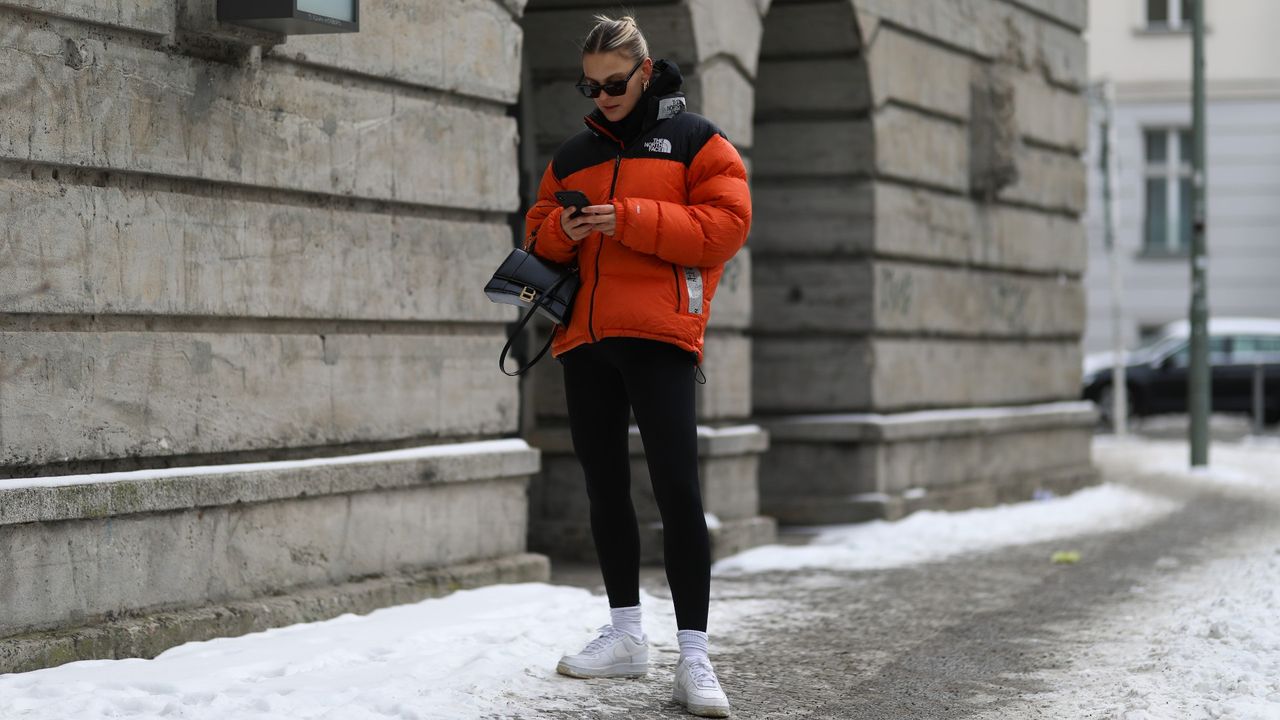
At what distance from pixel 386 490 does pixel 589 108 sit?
311cm

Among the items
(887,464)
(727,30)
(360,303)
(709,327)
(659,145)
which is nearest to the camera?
(659,145)

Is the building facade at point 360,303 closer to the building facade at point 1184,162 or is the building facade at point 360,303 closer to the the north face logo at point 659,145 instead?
the the north face logo at point 659,145

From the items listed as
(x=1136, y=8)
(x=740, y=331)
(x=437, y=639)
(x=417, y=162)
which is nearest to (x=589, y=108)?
(x=740, y=331)

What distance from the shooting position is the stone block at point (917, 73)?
11.4 m

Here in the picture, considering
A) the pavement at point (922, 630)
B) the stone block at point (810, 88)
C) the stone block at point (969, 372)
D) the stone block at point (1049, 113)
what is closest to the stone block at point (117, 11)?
the pavement at point (922, 630)

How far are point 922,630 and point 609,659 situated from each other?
1930mm

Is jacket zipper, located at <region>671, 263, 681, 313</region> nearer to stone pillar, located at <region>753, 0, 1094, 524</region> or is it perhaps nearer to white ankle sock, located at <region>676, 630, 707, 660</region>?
white ankle sock, located at <region>676, 630, 707, 660</region>

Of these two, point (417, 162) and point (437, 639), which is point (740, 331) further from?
point (437, 639)

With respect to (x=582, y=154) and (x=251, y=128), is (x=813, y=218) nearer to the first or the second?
(x=251, y=128)

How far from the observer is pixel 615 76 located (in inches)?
213

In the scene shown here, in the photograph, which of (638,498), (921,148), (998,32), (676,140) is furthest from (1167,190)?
(676,140)

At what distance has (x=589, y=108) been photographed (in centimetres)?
955

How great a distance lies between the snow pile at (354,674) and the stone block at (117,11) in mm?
2084

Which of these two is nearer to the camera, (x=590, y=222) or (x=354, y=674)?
(x=590, y=222)
